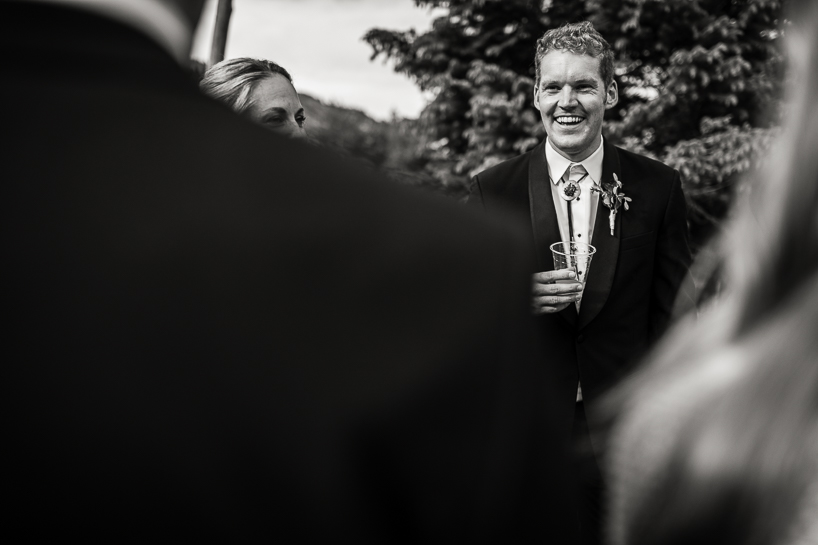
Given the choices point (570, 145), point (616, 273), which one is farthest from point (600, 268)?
point (570, 145)

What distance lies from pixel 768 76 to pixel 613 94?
1132 cm

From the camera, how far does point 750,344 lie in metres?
0.85

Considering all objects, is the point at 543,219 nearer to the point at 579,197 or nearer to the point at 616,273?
the point at 579,197

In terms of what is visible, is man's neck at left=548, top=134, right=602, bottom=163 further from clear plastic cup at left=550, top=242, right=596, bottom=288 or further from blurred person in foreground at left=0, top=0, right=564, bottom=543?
blurred person in foreground at left=0, top=0, right=564, bottom=543

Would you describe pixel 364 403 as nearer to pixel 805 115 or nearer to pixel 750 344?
pixel 750 344

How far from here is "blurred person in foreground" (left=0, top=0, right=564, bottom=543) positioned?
812mm

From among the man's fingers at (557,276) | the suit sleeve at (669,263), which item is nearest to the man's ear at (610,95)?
the suit sleeve at (669,263)

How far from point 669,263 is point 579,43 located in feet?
3.56

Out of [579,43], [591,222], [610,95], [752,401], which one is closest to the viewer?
[752,401]

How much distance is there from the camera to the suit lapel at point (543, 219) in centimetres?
360

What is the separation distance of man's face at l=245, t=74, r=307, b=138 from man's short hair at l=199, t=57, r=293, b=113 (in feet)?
0.10

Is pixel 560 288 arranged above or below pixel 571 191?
below

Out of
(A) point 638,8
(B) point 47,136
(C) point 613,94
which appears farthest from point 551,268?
(A) point 638,8

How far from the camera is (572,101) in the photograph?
12.4 ft
